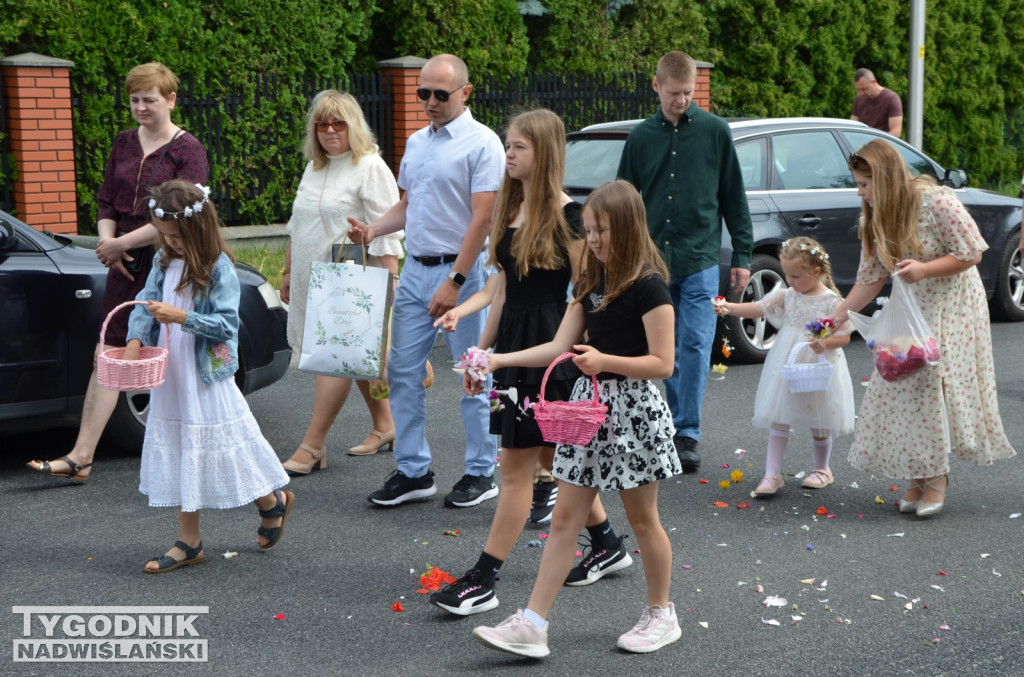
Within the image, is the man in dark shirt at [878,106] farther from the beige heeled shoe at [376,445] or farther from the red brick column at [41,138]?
the beige heeled shoe at [376,445]

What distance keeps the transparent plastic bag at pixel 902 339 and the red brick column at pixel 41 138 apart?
8905 mm

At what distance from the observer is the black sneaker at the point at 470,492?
579 cm

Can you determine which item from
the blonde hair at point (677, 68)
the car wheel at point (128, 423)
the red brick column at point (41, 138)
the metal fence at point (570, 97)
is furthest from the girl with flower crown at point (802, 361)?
the metal fence at point (570, 97)

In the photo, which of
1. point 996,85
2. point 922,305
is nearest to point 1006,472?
point 922,305

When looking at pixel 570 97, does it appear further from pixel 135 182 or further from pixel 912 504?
pixel 912 504

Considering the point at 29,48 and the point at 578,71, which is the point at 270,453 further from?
the point at 578,71

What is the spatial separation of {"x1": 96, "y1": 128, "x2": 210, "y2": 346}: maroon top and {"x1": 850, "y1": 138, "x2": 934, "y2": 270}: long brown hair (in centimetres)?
304

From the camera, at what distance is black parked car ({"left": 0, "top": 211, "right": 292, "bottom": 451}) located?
6.15m

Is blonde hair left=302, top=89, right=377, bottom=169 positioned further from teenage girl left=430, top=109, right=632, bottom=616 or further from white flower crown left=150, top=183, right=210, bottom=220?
teenage girl left=430, top=109, right=632, bottom=616

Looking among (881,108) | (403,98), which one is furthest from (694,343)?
(403,98)

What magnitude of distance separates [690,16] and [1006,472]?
1273 centimetres

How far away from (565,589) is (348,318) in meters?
1.79

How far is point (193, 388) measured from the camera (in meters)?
4.97

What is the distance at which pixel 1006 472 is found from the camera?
6.39m
